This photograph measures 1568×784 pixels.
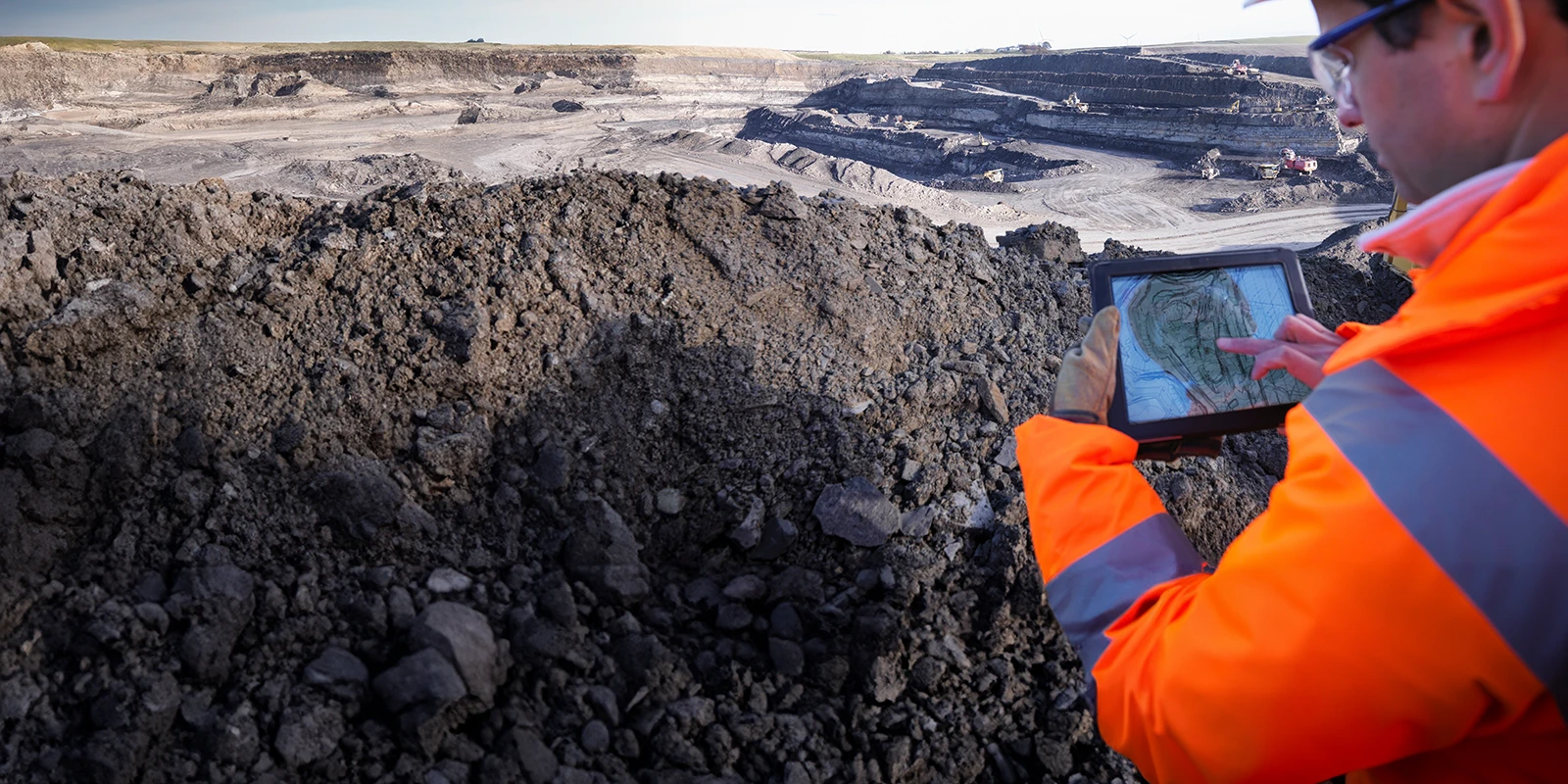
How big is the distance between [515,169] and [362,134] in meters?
4.94

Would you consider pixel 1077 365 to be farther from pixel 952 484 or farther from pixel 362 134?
pixel 362 134

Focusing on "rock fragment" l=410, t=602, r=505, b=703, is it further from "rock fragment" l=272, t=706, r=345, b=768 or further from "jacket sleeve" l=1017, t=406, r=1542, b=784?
"jacket sleeve" l=1017, t=406, r=1542, b=784

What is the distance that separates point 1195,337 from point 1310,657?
52.7 inches

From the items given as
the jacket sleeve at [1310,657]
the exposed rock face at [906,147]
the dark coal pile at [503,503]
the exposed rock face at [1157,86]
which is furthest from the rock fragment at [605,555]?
the exposed rock face at [1157,86]

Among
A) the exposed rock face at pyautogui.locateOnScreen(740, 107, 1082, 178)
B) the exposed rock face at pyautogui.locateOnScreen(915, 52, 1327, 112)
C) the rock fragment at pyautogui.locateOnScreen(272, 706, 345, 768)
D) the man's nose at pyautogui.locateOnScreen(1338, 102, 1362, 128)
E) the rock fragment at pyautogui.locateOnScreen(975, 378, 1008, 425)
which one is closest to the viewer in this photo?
the man's nose at pyautogui.locateOnScreen(1338, 102, 1362, 128)

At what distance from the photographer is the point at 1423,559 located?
1.01 m

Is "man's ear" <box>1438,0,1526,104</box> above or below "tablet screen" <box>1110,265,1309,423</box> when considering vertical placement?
above

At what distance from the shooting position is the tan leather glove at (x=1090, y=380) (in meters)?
2.05

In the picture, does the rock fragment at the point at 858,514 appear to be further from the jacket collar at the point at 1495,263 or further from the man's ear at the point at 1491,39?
the man's ear at the point at 1491,39

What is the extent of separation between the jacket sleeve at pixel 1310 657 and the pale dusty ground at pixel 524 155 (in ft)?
44.5

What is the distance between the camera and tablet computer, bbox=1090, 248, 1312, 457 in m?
2.11

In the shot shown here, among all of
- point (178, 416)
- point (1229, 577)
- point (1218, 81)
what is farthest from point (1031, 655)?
point (1218, 81)

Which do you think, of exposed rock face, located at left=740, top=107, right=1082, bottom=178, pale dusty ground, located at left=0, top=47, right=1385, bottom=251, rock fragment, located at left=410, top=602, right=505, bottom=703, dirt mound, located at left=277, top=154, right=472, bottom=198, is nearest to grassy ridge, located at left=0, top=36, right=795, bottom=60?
pale dusty ground, located at left=0, top=47, right=1385, bottom=251

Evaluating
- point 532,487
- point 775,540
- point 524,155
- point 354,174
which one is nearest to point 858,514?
point 775,540
